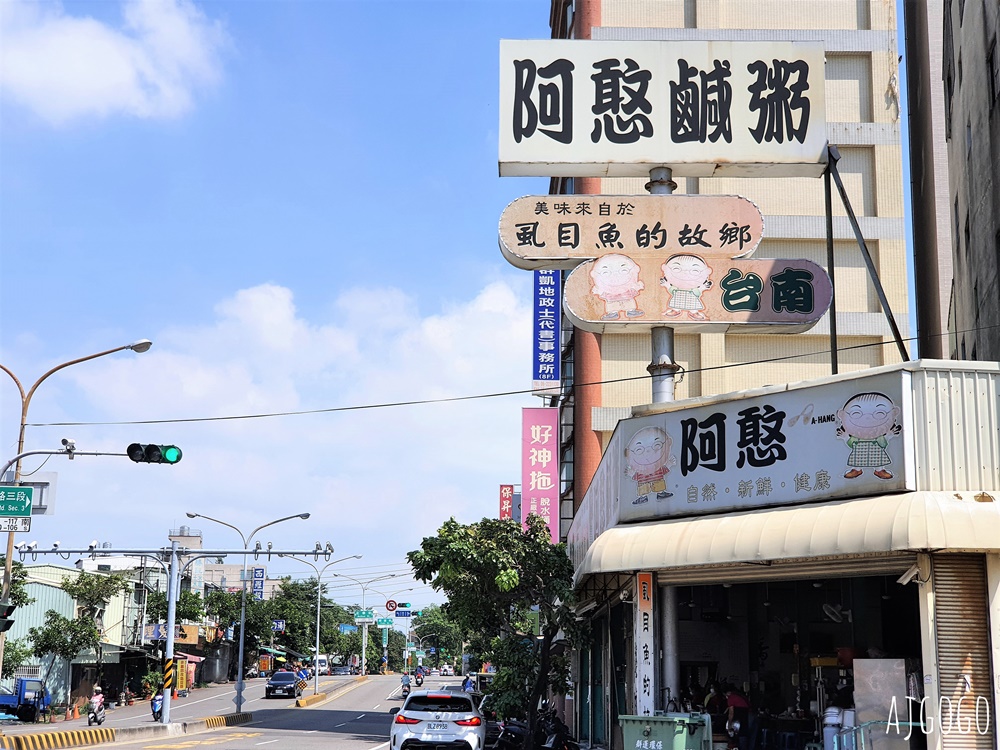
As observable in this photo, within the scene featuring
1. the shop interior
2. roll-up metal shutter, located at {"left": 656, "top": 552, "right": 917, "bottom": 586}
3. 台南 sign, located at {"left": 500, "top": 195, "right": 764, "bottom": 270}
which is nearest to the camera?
roll-up metal shutter, located at {"left": 656, "top": 552, "right": 917, "bottom": 586}

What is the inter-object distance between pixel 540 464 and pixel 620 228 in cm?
2143

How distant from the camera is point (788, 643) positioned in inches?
975

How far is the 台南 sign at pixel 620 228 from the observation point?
19.7 meters

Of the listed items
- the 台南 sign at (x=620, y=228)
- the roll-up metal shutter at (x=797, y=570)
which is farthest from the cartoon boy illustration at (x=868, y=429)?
the 台南 sign at (x=620, y=228)

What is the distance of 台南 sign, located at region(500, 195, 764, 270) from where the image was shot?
64.6 ft

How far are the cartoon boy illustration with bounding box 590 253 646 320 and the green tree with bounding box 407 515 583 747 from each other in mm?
8142

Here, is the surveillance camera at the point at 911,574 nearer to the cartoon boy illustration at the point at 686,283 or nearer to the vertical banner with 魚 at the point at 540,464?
the cartoon boy illustration at the point at 686,283

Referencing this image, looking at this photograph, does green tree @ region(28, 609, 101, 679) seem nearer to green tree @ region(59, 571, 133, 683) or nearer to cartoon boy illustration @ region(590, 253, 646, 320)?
green tree @ region(59, 571, 133, 683)

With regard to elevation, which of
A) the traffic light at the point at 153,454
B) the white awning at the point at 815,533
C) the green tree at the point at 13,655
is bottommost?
the green tree at the point at 13,655

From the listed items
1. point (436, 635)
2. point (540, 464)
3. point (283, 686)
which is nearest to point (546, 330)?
point (540, 464)

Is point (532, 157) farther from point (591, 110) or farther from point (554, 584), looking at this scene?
point (554, 584)

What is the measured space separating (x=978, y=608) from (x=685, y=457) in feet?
16.4

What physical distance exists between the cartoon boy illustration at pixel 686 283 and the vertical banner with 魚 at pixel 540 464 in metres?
21.1

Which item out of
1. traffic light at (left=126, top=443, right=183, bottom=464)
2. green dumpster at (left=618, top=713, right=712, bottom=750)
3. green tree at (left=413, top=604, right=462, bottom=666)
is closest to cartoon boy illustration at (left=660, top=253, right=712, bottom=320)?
green dumpster at (left=618, top=713, right=712, bottom=750)
